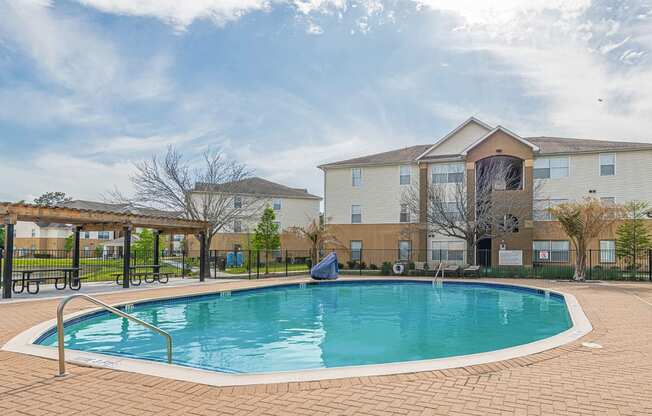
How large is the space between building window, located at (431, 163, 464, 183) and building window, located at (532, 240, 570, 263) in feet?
21.0

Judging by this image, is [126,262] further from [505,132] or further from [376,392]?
[505,132]

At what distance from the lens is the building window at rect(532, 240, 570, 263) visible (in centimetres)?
2914

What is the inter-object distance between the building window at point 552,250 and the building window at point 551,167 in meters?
4.24

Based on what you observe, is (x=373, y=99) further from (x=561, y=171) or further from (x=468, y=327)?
(x=561, y=171)

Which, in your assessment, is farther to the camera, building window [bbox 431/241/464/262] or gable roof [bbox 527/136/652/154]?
building window [bbox 431/241/464/262]

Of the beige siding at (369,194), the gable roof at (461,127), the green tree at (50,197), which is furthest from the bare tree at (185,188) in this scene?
the green tree at (50,197)

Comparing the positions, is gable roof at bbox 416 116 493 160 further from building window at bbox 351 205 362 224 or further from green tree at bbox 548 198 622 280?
green tree at bbox 548 198 622 280

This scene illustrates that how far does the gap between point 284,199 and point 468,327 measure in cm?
3536

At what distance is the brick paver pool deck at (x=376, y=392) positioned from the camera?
4367mm


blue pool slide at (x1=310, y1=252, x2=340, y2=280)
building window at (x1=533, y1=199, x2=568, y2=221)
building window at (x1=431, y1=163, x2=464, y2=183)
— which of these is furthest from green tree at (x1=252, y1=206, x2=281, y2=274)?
building window at (x1=533, y1=199, x2=568, y2=221)

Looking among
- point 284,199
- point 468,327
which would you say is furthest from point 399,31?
point 284,199

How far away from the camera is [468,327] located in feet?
38.8

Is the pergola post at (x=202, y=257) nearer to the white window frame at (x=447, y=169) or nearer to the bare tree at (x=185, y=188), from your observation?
the bare tree at (x=185, y=188)

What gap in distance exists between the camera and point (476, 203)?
2817 cm
